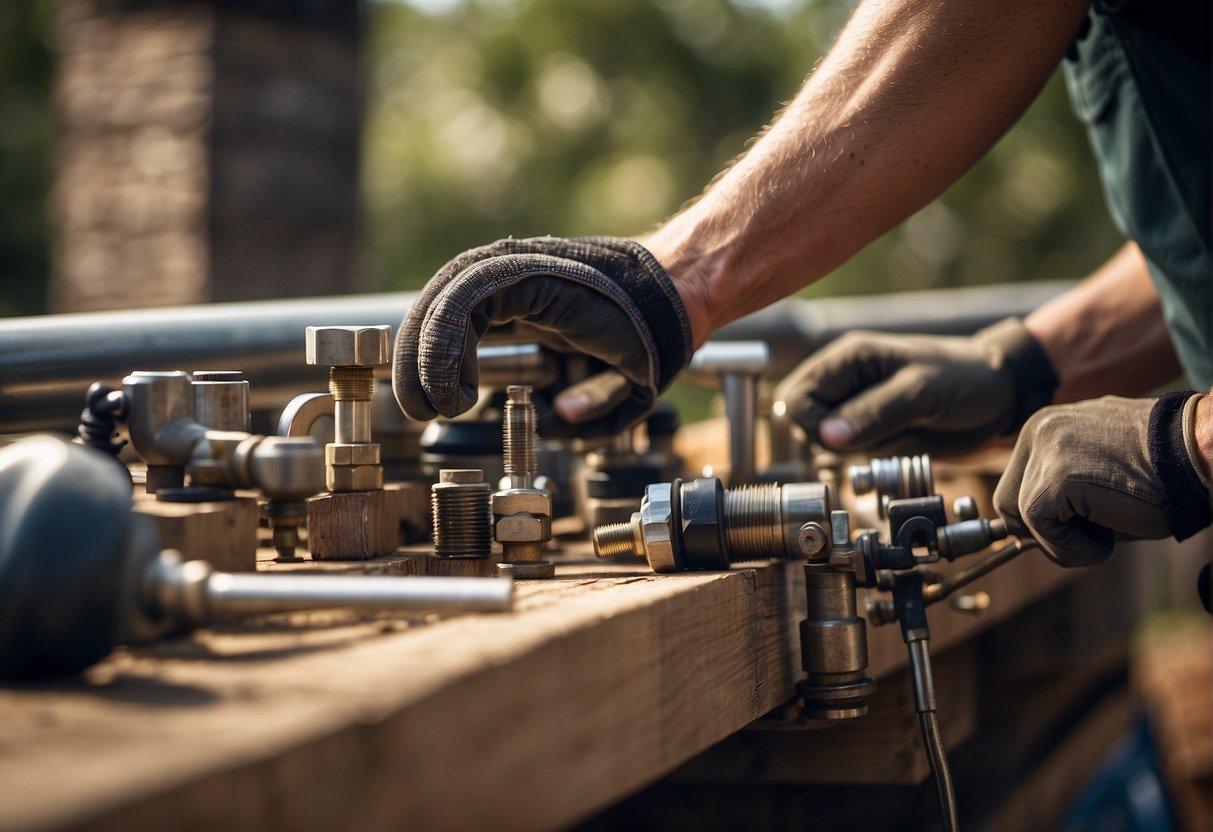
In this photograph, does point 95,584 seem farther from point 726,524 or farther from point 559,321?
point 559,321

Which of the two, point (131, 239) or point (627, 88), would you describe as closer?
point (131, 239)

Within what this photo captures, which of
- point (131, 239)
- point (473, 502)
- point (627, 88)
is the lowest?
point (473, 502)

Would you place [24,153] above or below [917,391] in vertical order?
above

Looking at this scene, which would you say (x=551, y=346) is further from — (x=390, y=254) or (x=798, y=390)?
(x=390, y=254)

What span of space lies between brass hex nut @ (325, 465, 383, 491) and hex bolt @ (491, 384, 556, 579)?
0.40 ft

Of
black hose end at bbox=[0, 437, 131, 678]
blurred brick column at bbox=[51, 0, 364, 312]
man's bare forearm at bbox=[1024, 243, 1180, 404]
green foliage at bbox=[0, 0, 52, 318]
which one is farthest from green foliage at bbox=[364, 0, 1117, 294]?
black hose end at bbox=[0, 437, 131, 678]

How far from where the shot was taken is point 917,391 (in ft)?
6.53

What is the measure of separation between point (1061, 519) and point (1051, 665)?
1522 mm

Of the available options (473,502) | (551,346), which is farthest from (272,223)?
(473,502)

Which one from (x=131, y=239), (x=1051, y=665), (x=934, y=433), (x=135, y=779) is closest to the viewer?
(x=135, y=779)

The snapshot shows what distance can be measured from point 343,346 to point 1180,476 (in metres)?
0.87

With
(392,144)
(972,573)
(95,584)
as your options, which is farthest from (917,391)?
(392,144)

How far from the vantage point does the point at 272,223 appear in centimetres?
555

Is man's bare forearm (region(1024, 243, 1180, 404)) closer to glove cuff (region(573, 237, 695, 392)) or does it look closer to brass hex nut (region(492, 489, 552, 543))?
glove cuff (region(573, 237, 695, 392))
